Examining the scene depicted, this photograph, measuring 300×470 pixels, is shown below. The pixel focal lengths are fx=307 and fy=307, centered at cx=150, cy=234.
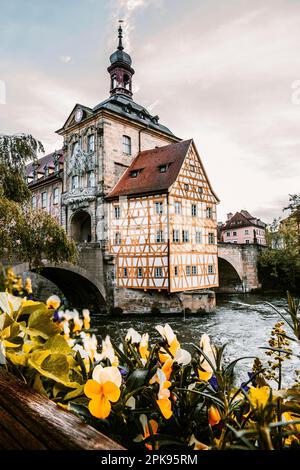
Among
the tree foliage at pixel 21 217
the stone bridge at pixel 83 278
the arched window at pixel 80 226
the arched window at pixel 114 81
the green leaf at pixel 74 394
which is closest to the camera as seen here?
the green leaf at pixel 74 394

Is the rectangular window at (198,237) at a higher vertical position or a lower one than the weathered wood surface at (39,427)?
higher

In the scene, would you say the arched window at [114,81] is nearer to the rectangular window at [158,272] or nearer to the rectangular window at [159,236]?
the rectangular window at [159,236]

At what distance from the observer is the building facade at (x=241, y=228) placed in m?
44.2

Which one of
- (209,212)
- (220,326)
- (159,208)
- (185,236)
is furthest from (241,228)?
(220,326)

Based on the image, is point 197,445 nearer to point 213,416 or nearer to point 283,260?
point 213,416

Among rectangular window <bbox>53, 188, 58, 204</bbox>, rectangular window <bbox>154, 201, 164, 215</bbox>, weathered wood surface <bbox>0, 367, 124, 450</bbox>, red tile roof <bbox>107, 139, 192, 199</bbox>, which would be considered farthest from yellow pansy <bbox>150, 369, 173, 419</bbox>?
rectangular window <bbox>53, 188, 58, 204</bbox>

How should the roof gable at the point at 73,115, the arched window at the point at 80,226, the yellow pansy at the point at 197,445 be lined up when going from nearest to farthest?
the yellow pansy at the point at 197,445 < the roof gable at the point at 73,115 < the arched window at the point at 80,226

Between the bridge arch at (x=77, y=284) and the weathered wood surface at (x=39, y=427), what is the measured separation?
12.6 metres

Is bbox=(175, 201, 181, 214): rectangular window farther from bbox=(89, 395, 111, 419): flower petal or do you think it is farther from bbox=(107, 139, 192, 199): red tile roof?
bbox=(89, 395, 111, 419): flower petal

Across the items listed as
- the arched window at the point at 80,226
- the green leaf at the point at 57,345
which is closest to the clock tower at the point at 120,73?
the arched window at the point at 80,226

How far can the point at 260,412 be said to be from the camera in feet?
1.48

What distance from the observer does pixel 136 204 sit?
15867 millimetres
